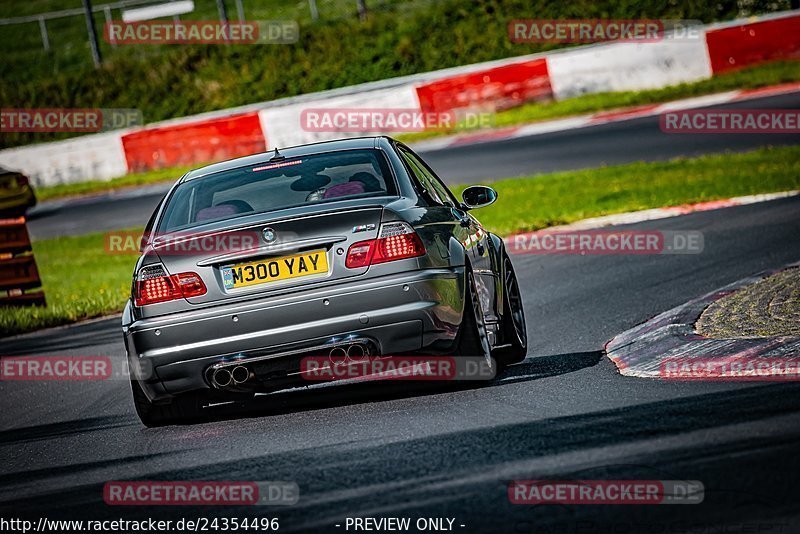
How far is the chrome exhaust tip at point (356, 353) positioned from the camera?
6.93m

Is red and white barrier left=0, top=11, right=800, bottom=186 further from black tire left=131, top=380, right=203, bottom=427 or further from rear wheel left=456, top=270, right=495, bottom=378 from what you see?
black tire left=131, top=380, right=203, bottom=427

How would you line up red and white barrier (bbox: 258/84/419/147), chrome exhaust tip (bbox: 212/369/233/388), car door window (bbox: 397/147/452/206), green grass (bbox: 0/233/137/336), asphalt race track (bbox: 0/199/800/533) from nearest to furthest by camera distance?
asphalt race track (bbox: 0/199/800/533), chrome exhaust tip (bbox: 212/369/233/388), car door window (bbox: 397/147/452/206), green grass (bbox: 0/233/137/336), red and white barrier (bbox: 258/84/419/147)

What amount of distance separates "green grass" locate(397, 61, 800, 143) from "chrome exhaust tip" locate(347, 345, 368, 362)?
18.2m

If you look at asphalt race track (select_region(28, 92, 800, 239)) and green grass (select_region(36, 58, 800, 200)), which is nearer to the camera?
asphalt race track (select_region(28, 92, 800, 239))

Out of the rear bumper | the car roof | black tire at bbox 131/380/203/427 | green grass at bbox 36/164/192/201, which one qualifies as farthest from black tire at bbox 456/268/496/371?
green grass at bbox 36/164/192/201

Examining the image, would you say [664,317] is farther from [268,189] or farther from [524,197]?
[524,197]

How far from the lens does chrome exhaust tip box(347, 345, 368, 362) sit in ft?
22.7

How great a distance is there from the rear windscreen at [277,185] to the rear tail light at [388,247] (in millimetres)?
554

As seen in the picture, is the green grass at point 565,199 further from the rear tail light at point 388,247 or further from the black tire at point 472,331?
the rear tail light at point 388,247

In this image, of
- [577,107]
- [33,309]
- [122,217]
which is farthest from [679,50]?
[33,309]

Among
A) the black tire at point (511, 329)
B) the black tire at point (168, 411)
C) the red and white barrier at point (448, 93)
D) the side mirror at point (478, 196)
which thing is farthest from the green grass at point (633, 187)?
the black tire at point (168, 411)

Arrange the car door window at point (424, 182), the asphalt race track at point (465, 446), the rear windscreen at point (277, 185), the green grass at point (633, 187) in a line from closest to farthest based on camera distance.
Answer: the asphalt race track at point (465, 446), the rear windscreen at point (277, 185), the car door window at point (424, 182), the green grass at point (633, 187)

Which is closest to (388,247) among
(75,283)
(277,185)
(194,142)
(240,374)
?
(240,374)

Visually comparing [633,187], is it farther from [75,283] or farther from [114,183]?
[114,183]
